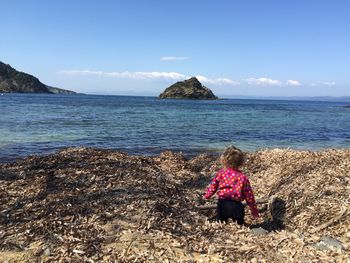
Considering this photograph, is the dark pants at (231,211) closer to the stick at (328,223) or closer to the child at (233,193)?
the child at (233,193)

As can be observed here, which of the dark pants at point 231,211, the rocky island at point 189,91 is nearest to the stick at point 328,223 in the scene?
the dark pants at point 231,211

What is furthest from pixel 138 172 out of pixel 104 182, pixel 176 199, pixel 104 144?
pixel 104 144

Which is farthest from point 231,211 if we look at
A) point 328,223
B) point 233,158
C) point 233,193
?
point 328,223

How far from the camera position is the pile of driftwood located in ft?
19.1

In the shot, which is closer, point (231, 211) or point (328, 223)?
point (328, 223)

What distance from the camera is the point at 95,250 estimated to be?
5.83 m

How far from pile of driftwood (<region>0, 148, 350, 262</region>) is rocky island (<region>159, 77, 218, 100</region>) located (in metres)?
177

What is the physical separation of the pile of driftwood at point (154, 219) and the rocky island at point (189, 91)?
17711cm

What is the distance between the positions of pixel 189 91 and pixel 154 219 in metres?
182

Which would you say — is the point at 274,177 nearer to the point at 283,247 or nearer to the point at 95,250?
the point at 283,247

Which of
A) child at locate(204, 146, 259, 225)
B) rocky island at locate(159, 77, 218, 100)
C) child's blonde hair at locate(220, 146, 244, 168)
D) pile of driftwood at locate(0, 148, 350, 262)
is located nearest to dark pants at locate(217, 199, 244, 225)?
child at locate(204, 146, 259, 225)

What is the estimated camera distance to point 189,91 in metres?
187

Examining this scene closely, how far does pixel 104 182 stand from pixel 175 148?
47.4ft

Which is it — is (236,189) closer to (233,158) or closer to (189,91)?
(233,158)
